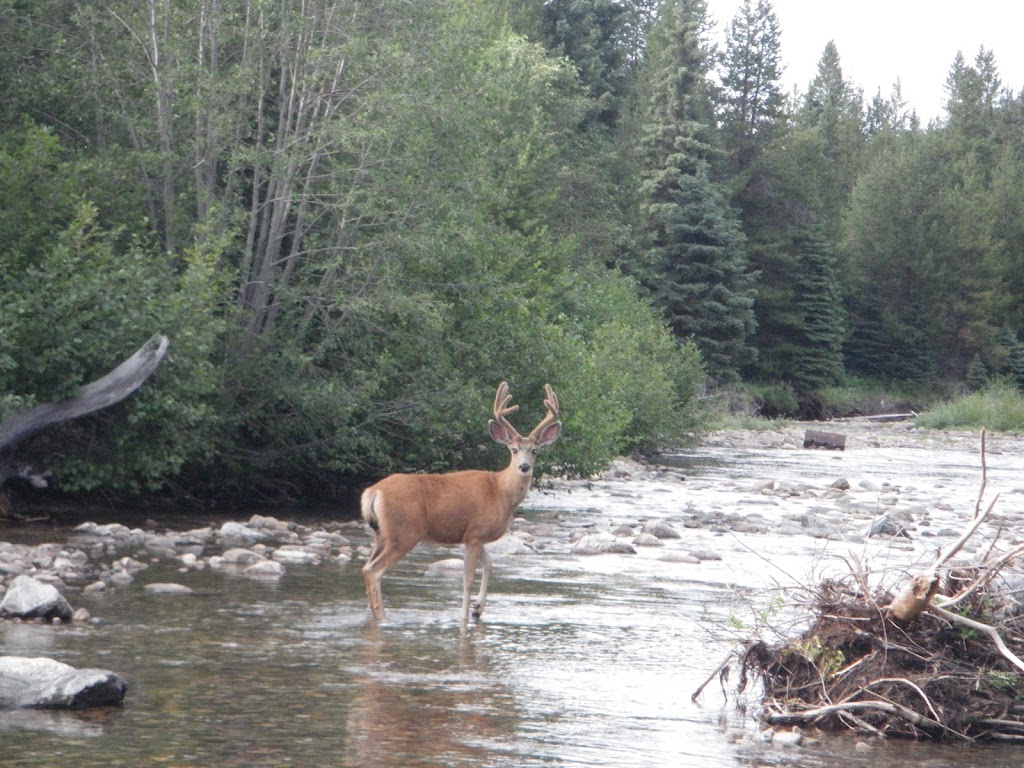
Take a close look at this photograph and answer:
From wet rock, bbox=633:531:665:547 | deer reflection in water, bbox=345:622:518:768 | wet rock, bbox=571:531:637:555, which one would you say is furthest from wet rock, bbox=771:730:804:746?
wet rock, bbox=633:531:665:547

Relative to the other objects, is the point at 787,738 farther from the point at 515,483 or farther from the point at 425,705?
the point at 515,483

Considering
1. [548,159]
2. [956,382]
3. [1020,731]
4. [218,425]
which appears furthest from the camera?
[956,382]

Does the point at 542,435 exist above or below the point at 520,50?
below

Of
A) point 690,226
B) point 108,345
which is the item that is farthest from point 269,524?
point 690,226

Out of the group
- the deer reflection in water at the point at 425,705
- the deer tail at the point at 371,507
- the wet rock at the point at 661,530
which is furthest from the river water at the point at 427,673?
the wet rock at the point at 661,530

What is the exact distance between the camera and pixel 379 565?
37.5ft

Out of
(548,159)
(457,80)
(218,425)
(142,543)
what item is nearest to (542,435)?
(142,543)

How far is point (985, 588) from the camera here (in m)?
8.23

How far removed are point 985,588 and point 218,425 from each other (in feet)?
37.4

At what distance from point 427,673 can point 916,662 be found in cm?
308

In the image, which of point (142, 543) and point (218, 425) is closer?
point (142, 543)

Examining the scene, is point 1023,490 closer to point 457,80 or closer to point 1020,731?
point 457,80

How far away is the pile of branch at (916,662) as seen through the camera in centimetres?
795

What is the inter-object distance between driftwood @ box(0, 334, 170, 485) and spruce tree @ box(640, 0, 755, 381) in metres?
40.3
